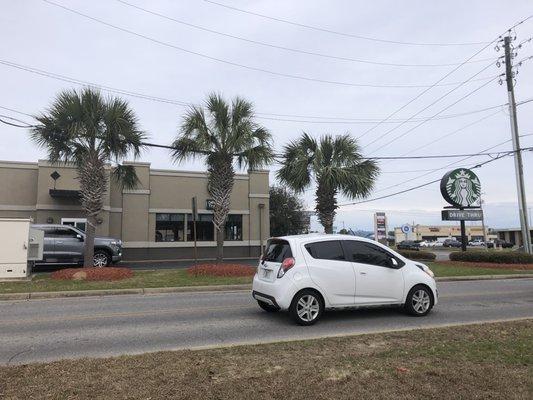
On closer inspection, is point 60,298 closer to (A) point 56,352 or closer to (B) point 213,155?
(A) point 56,352

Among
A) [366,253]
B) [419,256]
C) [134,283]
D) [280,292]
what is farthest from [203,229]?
[280,292]

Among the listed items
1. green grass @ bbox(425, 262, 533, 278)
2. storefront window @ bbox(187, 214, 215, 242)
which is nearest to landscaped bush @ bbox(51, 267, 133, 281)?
green grass @ bbox(425, 262, 533, 278)

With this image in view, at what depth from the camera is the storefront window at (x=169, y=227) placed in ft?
93.4

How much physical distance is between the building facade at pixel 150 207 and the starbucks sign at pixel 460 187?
11.0 metres

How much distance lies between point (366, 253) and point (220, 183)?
10.4 metres

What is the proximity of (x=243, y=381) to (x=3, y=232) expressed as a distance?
14228 mm

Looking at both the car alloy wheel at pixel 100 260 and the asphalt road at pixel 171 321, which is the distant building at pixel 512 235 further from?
the asphalt road at pixel 171 321

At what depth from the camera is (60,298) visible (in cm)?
1273

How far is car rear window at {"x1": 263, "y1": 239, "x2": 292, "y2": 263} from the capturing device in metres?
8.91

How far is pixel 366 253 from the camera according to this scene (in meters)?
9.27

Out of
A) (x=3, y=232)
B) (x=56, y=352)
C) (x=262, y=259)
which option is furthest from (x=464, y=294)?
(x=3, y=232)

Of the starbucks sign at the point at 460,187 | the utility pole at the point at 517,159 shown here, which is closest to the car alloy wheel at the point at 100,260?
the starbucks sign at the point at 460,187

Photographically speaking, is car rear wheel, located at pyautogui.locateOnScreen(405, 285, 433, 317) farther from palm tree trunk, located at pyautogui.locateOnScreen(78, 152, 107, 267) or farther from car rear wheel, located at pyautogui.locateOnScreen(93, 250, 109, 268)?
car rear wheel, located at pyautogui.locateOnScreen(93, 250, 109, 268)

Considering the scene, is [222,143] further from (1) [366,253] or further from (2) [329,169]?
(1) [366,253]
